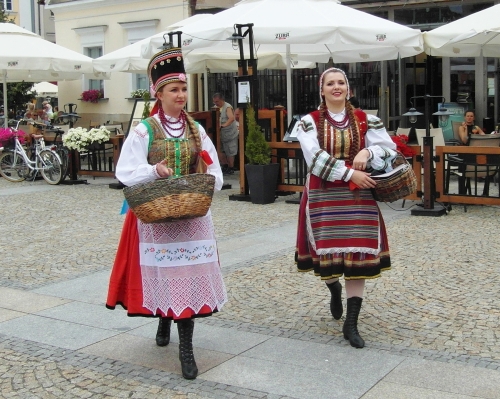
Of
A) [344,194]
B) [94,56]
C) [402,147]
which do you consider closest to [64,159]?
[402,147]

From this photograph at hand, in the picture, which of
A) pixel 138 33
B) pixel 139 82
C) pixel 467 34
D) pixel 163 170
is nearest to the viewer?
pixel 163 170

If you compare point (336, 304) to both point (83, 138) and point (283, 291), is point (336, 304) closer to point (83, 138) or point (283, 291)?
point (283, 291)

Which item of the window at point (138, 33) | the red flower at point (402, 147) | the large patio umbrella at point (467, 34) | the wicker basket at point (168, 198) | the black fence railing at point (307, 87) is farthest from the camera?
the window at point (138, 33)

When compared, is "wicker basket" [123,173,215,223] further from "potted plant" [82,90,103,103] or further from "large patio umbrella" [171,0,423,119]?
"potted plant" [82,90,103,103]

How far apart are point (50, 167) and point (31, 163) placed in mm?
669

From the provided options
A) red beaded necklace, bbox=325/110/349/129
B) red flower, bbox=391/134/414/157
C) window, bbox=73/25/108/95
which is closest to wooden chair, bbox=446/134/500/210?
red flower, bbox=391/134/414/157

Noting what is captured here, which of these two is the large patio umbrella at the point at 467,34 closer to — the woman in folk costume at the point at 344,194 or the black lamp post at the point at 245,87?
the black lamp post at the point at 245,87

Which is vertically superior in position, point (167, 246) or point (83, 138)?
point (83, 138)

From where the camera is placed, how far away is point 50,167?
15.1 metres

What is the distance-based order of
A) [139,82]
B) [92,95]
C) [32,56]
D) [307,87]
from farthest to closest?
[92,95]
[139,82]
[307,87]
[32,56]

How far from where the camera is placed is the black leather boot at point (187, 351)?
4582 mm

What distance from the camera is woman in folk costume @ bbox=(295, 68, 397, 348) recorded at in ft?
16.5

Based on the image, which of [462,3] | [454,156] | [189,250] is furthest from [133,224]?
[462,3]

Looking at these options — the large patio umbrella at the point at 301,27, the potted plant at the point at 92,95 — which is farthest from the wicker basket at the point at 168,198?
the potted plant at the point at 92,95
